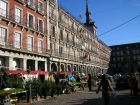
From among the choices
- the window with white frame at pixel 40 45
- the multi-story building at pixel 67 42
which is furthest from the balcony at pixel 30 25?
the multi-story building at pixel 67 42

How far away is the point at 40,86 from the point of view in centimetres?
2006

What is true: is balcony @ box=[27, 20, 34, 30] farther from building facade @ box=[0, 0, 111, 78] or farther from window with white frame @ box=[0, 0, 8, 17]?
window with white frame @ box=[0, 0, 8, 17]

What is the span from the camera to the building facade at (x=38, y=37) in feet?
103

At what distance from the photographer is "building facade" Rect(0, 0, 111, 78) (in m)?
31.3

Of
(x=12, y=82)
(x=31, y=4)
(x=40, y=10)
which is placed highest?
(x=31, y=4)

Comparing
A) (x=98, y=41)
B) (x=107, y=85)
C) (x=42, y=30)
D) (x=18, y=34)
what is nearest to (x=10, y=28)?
(x=18, y=34)

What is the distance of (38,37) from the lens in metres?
39.1

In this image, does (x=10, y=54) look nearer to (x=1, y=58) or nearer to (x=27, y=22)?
(x=1, y=58)

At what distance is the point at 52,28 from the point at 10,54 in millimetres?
15927

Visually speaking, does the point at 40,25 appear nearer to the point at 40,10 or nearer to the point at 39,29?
the point at 39,29

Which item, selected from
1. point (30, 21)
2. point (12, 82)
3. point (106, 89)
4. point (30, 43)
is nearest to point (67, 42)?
point (30, 21)

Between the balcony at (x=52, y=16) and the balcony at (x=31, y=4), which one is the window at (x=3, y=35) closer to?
the balcony at (x=31, y=4)

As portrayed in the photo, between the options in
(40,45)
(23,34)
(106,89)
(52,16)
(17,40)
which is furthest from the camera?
(52,16)

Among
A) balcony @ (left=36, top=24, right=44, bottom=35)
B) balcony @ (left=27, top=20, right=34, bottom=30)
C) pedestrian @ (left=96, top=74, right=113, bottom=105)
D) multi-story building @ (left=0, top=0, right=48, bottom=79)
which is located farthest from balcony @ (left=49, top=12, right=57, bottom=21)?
pedestrian @ (left=96, top=74, right=113, bottom=105)
